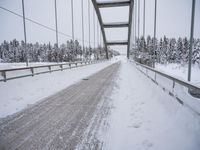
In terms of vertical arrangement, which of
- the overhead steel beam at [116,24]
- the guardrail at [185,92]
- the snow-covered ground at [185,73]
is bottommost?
the snow-covered ground at [185,73]

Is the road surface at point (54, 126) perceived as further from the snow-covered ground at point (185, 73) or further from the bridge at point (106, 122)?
the snow-covered ground at point (185, 73)

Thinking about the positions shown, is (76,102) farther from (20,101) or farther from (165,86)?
(165,86)

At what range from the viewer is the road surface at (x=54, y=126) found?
116 inches

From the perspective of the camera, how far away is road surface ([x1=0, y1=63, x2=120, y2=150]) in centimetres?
296

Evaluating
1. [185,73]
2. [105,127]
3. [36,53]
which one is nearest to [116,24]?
[185,73]

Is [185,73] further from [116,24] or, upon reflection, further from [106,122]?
[116,24]

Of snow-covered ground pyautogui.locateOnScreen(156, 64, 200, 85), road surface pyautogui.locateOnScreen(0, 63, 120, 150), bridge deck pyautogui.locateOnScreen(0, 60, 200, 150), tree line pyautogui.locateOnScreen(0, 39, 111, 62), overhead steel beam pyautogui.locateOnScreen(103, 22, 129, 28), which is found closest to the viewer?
bridge deck pyautogui.locateOnScreen(0, 60, 200, 150)

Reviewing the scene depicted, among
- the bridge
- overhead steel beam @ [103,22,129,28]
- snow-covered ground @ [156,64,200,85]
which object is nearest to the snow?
the bridge

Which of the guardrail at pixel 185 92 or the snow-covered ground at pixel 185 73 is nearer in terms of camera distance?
the guardrail at pixel 185 92

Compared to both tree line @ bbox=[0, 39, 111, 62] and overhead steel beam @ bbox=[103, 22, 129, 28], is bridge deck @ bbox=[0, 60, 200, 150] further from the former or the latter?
tree line @ bbox=[0, 39, 111, 62]

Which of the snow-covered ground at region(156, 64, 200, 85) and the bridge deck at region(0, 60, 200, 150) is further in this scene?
the snow-covered ground at region(156, 64, 200, 85)

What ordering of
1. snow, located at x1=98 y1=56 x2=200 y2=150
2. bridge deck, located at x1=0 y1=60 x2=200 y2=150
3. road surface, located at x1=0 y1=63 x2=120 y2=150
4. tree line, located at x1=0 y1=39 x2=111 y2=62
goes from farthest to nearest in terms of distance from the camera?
tree line, located at x1=0 y1=39 x2=111 y2=62, road surface, located at x1=0 y1=63 x2=120 y2=150, bridge deck, located at x1=0 y1=60 x2=200 y2=150, snow, located at x1=98 y1=56 x2=200 y2=150

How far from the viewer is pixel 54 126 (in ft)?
12.1

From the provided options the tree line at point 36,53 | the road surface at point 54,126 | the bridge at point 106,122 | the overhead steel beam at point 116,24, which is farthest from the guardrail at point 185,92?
the tree line at point 36,53
